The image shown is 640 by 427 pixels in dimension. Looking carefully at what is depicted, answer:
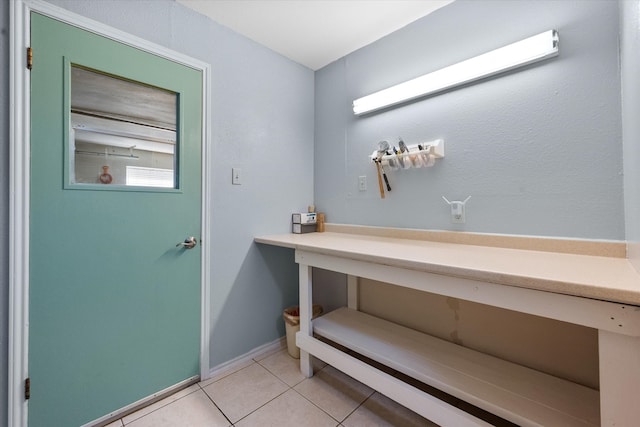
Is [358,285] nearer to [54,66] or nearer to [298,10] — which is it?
[298,10]

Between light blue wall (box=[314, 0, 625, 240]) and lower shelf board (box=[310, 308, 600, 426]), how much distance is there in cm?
67

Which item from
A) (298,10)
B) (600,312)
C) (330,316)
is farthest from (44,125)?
(600,312)

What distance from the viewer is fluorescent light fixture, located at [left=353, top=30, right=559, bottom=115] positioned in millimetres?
1242

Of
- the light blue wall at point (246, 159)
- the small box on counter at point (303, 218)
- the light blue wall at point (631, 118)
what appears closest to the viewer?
the light blue wall at point (631, 118)

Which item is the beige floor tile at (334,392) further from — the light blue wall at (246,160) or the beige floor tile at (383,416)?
the light blue wall at (246,160)

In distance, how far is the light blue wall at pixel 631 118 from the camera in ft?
2.71

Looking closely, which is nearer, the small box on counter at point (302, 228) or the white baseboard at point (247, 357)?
the white baseboard at point (247, 357)

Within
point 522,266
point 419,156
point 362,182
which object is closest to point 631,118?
point 522,266

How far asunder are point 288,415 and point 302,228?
1.21 meters

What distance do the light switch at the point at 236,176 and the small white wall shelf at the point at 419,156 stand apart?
3.35ft

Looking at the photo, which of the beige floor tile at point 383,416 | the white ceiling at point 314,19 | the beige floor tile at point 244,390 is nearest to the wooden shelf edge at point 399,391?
the beige floor tile at point 383,416

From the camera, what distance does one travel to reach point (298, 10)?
165 centimetres

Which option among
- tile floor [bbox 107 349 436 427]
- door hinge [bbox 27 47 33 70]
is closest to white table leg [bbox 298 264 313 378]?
tile floor [bbox 107 349 436 427]

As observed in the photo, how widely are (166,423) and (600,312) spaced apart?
1.86 metres
